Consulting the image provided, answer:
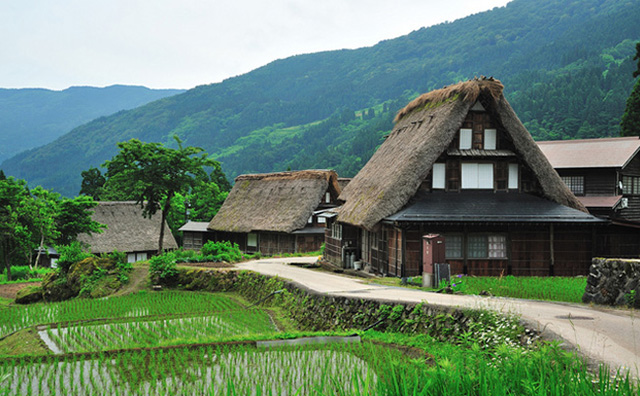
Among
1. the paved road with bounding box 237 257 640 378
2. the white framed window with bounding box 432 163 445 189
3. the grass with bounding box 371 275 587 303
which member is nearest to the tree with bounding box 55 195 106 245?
the white framed window with bounding box 432 163 445 189

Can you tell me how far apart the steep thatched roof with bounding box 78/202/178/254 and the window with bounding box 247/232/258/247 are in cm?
986

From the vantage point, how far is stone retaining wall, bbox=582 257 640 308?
10219 mm

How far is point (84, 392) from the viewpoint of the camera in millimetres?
6980

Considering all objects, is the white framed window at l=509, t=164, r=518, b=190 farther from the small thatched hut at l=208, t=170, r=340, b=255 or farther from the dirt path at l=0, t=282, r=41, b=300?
the dirt path at l=0, t=282, r=41, b=300

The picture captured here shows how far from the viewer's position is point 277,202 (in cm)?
3656

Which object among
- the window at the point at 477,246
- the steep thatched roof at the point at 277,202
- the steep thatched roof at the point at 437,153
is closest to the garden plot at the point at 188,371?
the steep thatched roof at the point at 437,153

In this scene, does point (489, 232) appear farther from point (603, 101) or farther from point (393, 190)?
point (603, 101)

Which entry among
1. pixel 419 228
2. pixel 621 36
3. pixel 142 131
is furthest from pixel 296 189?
pixel 142 131

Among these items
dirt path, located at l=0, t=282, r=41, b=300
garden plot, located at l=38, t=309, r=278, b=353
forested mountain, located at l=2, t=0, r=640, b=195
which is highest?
forested mountain, located at l=2, t=0, r=640, b=195

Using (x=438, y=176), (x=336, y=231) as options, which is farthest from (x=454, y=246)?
(x=336, y=231)

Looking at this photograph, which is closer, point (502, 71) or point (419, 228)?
point (419, 228)

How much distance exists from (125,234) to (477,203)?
31.6 m

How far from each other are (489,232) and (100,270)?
49.7ft

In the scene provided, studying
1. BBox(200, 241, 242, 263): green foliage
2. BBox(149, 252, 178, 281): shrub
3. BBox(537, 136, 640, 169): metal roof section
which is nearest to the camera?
BBox(149, 252, 178, 281): shrub
